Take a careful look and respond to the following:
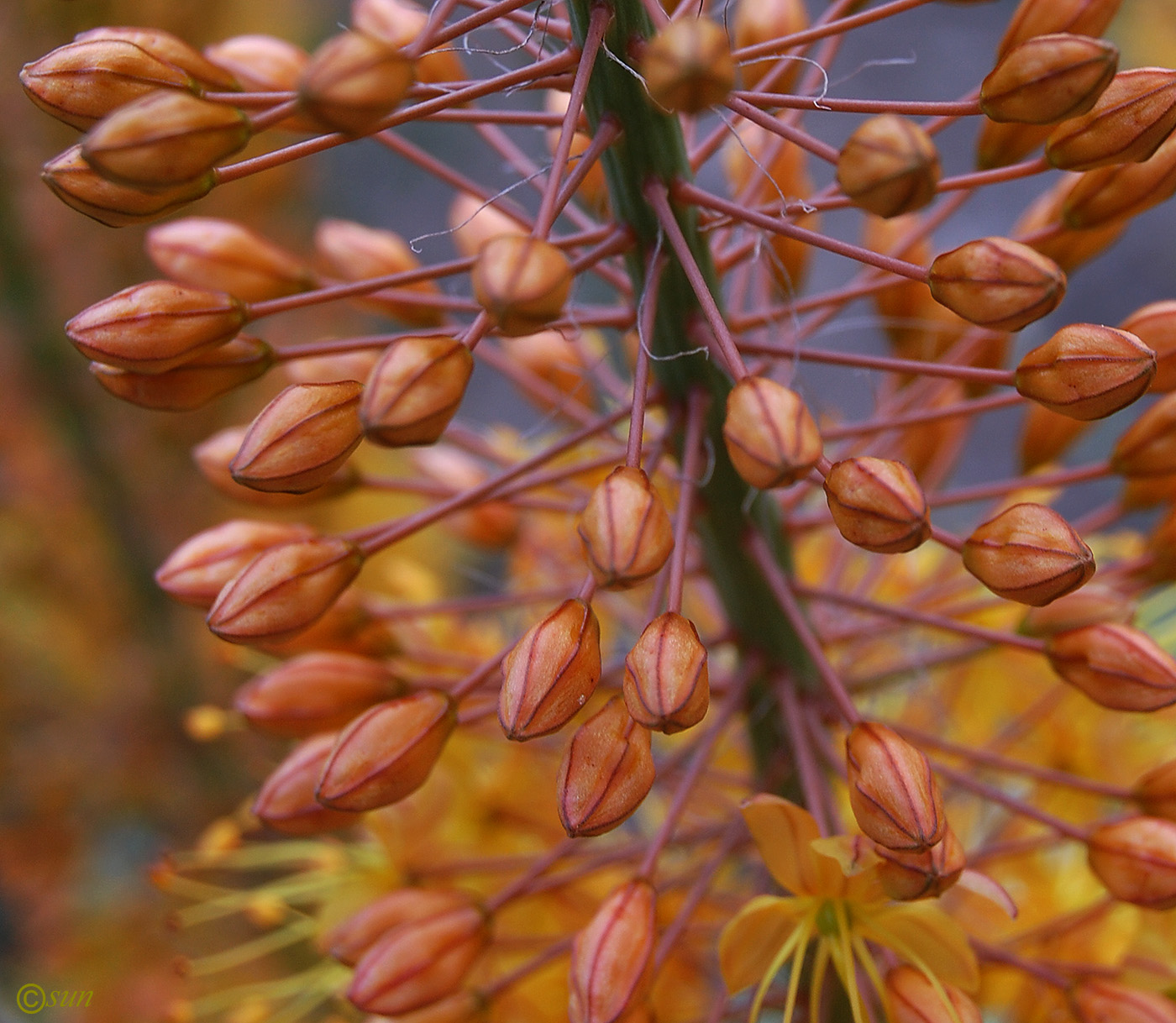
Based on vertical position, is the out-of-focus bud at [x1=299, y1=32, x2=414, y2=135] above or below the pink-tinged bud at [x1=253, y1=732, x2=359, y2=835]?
above

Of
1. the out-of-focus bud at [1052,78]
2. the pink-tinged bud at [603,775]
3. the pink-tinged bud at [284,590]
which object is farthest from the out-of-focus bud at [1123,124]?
the pink-tinged bud at [284,590]

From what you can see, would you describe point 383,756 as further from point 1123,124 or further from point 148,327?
point 1123,124

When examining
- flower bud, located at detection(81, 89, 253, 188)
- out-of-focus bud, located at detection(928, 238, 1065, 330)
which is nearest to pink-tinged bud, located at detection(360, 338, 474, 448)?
flower bud, located at detection(81, 89, 253, 188)

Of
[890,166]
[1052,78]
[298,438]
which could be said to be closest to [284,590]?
[298,438]

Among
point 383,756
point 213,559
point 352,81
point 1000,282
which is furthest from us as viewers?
point 213,559

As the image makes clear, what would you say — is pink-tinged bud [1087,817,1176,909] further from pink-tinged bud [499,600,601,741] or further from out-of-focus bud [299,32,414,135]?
out-of-focus bud [299,32,414,135]

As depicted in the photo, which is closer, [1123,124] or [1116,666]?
[1123,124]
